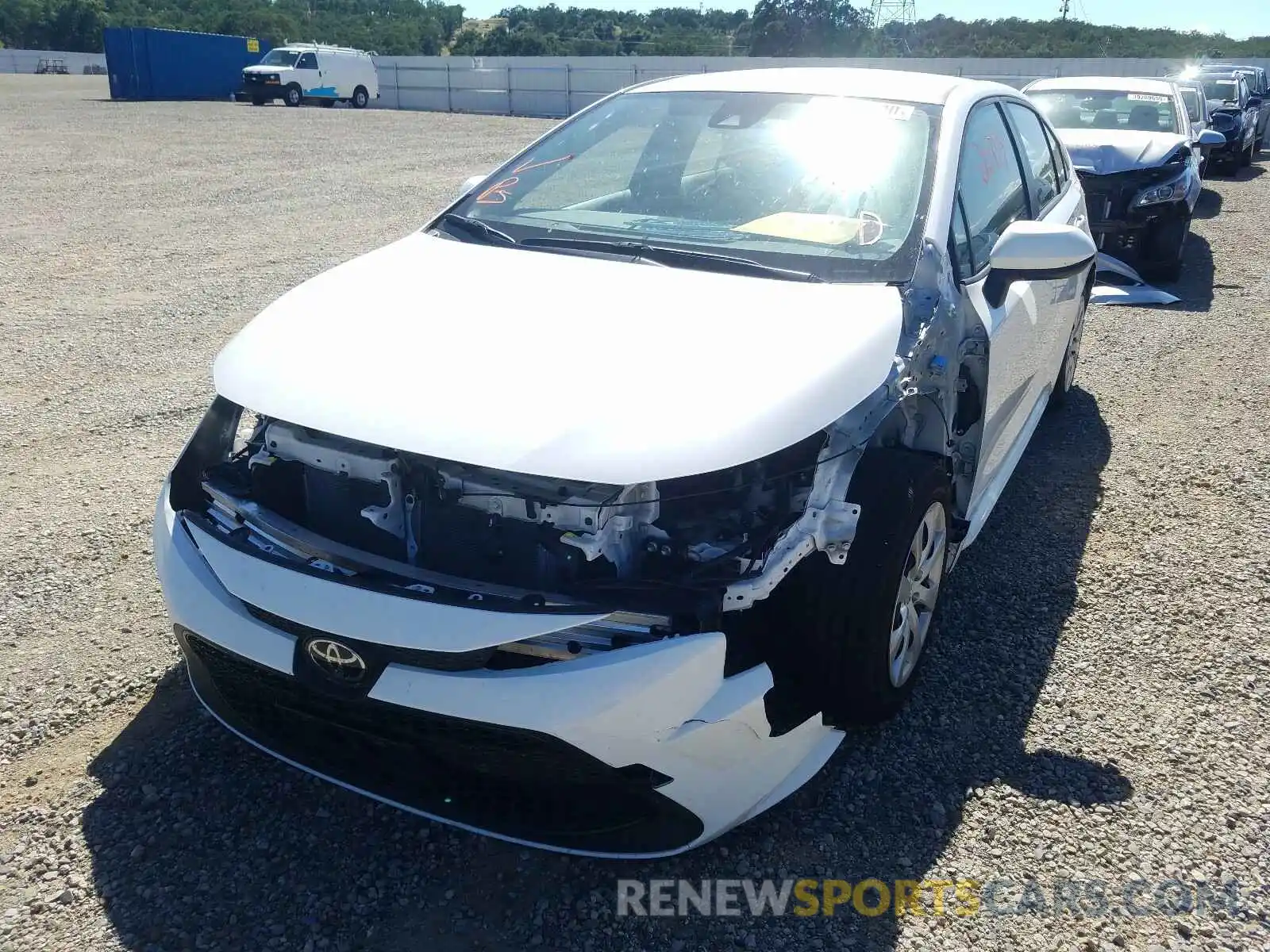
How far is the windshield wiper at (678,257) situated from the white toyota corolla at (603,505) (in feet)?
0.04

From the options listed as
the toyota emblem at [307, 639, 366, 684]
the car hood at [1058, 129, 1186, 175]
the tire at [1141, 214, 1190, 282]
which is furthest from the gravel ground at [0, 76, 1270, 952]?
the car hood at [1058, 129, 1186, 175]

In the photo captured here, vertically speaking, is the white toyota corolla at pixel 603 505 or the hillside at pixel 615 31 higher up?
the hillside at pixel 615 31

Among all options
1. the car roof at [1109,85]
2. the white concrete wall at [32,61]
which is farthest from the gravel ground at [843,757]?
the white concrete wall at [32,61]

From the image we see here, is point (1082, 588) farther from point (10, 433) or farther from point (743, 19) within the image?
point (743, 19)

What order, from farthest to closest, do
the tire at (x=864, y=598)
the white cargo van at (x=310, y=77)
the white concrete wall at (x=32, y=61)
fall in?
the white concrete wall at (x=32, y=61), the white cargo van at (x=310, y=77), the tire at (x=864, y=598)

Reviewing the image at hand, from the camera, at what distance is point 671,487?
2.41m

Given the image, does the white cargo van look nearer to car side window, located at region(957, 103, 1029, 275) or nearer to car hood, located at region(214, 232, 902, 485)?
car side window, located at region(957, 103, 1029, 275)

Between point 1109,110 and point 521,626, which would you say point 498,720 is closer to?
point 521,626

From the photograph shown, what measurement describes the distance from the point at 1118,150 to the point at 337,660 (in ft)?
27.6

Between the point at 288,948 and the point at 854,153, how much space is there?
284cm

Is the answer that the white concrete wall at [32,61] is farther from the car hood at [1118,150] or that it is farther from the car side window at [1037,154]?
the car side window at [1037,154]

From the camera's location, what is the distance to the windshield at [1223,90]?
54.0 feet

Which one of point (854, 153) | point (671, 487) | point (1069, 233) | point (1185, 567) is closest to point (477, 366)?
point (671, 487)

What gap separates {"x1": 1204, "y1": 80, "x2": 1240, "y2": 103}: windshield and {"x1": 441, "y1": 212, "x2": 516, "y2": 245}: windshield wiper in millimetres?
16843
